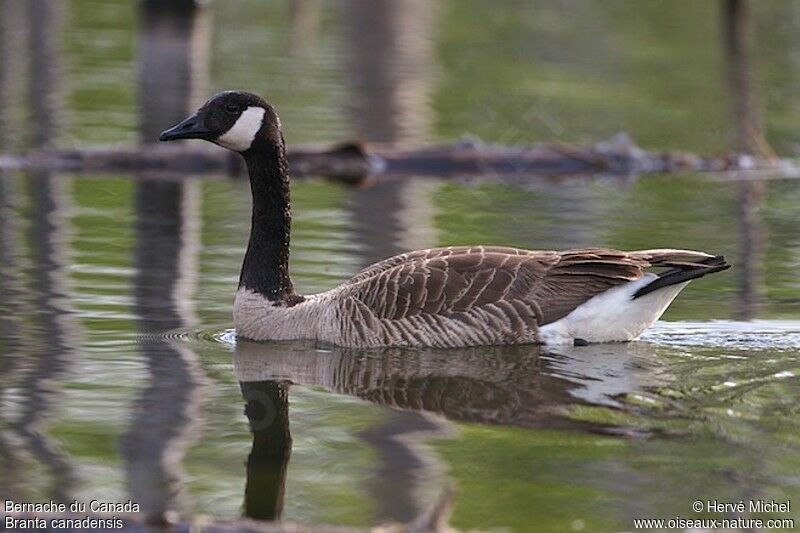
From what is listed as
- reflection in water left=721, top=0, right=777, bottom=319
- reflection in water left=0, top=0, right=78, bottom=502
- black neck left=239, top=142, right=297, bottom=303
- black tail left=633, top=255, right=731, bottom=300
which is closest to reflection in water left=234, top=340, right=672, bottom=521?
black tail left=633, top=255, right=731, bottom=300

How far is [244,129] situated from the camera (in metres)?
11.5

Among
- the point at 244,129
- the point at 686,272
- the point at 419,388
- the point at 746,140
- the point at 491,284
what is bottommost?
the point at 746,140

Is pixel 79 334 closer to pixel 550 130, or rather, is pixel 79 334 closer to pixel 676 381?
pixel 676 381

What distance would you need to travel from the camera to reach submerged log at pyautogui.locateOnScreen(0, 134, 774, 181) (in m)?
17.5

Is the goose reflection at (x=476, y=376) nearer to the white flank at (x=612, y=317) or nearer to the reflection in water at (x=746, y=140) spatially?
the white flank at (x=612, y=317)

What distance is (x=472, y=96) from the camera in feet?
81.1

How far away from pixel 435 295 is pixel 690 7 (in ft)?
86.6

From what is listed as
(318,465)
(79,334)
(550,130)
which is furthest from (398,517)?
(550,130)

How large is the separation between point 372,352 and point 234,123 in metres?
1.89

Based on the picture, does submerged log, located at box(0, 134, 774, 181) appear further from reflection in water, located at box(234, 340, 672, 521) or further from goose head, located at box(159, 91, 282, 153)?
reflection in water, located at box(234, 340, 672, 521)

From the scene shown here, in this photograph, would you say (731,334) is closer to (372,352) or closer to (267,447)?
(372,352)

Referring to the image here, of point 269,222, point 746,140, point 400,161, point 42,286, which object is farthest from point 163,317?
point 746,140

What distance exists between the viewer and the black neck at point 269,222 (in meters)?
11.6

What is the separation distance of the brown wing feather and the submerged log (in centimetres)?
674
